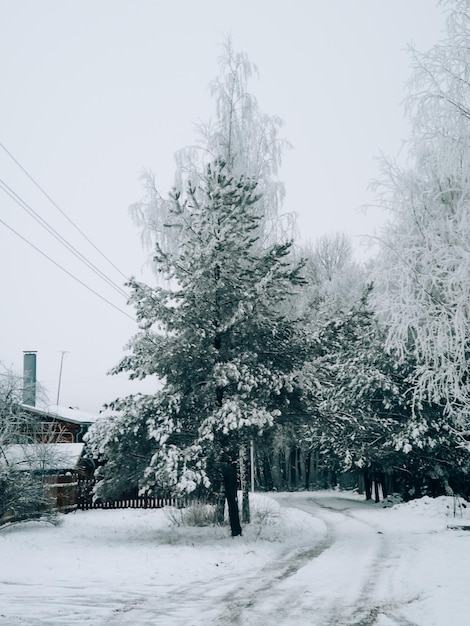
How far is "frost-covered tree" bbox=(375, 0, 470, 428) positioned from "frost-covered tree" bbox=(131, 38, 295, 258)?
989cm

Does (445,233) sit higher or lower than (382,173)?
lower

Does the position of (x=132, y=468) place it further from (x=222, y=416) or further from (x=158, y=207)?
(x=158, y=207)

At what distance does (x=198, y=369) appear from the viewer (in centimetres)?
1405

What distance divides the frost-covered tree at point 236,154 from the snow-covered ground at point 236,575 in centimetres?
975

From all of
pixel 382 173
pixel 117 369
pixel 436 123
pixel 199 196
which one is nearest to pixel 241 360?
pixel 117 369

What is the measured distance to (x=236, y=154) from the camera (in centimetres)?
2003

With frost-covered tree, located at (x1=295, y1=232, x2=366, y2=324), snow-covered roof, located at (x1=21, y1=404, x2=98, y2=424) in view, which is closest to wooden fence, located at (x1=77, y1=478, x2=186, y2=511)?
snow-covered roof, located at (x1=21, y1=404, x2=98, y2=424)

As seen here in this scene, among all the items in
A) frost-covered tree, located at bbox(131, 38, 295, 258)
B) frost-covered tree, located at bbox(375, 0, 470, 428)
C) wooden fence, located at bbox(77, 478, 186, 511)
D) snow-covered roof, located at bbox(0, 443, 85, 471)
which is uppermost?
frost-covered tree, located at bbox(131, 38, 295, 258)

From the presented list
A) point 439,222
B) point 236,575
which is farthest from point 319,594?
point 439,222

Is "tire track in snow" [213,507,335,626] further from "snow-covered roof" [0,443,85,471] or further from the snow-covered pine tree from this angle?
"snow-covered roof" [0,443,85,471]

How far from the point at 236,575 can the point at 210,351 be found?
5149 mm

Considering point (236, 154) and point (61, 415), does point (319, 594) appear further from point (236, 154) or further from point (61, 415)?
point (61, 415)

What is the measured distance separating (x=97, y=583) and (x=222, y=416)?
4.55 m

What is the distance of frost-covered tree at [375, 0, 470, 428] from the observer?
922 cm
